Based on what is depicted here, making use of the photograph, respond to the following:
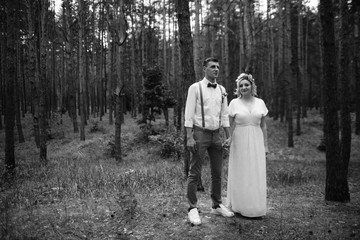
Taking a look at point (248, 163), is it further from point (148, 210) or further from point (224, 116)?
point (148, 210)

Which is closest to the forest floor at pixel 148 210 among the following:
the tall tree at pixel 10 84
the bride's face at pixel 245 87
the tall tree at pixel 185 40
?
the tall tree at pixel 10 84

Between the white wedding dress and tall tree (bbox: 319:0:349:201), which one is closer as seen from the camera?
the white wedding dress

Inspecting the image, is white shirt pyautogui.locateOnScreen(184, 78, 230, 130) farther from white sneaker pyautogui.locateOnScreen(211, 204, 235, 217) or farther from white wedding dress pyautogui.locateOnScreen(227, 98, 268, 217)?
white sneaker pyautogui.locateOnScreen(211, 204, 235, 217)

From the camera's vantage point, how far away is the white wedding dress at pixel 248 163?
4586 millimetres

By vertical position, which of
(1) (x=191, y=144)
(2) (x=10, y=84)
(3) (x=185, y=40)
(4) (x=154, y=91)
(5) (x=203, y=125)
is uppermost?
(3) (x=185, y=40)

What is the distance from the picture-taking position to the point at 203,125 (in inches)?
173

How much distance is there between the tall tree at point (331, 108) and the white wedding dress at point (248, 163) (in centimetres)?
182

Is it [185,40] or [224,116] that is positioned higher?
[185,40]

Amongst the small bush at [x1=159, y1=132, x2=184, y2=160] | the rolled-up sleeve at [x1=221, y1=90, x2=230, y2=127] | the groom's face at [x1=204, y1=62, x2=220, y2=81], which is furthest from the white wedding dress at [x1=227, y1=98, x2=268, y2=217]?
the small bush at [x1=159, y1=132, x2=184, y2=160]

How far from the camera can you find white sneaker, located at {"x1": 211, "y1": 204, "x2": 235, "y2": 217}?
464 cm

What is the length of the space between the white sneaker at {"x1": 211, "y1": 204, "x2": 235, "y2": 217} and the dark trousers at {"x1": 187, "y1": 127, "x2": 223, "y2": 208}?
16 centimetres


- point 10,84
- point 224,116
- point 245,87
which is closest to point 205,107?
point 224,116

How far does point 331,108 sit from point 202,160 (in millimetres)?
3103

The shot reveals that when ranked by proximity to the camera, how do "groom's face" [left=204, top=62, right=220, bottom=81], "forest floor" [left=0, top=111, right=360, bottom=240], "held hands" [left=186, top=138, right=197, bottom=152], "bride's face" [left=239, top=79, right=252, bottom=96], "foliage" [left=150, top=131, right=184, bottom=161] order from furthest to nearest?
"foliage" [left=150, top=131, right=184, bottom=161], "bride's face" [left=239, top=79, right=252, bottom=96], "groom's face" [left=204, top=62, right=220, bottom=81], "held hands" [left=186, top=138, right=197, bottom=152], "forest floor" [left=0, top=111, right=360, bottom=240]
